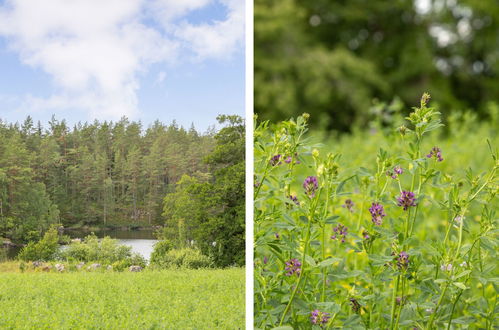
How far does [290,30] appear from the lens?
5.57 metres

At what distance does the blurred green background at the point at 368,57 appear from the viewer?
18.0 feet

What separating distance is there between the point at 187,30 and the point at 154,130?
48 centimetres

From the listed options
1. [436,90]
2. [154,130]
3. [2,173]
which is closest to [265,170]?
[154,130]

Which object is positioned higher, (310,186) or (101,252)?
(310,186)

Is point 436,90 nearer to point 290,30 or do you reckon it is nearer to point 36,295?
point 290,30

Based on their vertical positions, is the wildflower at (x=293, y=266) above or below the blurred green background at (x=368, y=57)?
below

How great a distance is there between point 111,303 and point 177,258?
343 mm

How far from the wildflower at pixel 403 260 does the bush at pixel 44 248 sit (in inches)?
62.0

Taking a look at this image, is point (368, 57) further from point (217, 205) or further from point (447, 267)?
point (447, 267)

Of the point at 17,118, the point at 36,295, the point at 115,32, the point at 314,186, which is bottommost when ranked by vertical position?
the point at 36,295

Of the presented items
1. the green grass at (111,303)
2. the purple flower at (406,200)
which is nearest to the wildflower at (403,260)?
the purple flower at (406,200)

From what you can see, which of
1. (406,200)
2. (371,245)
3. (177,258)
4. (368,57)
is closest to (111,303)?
(177,258)

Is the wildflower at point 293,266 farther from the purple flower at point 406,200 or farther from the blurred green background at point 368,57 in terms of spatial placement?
the blurred green background at point 368,57

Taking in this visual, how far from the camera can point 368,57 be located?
6094mm
